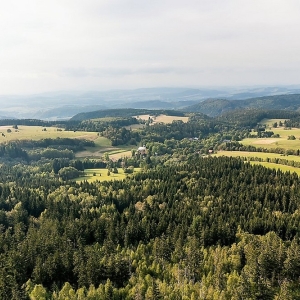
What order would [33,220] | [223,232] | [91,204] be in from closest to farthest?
[223,232], [33,220], [91,204]

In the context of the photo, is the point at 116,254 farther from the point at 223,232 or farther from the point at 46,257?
the point at 223,232

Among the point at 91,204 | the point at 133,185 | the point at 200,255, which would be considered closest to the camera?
the point at 200,255

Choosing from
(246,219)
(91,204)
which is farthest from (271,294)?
(91,204)

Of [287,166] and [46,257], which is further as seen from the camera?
[287,166]

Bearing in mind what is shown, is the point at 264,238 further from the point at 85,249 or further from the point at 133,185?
the point at 133,185

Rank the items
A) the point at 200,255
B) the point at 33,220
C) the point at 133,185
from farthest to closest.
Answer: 1. the point at 133,185
2. the point at 33,220
3. the point at 200,255

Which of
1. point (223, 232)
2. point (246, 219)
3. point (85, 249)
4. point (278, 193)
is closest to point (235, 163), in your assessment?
point (278, 193)
